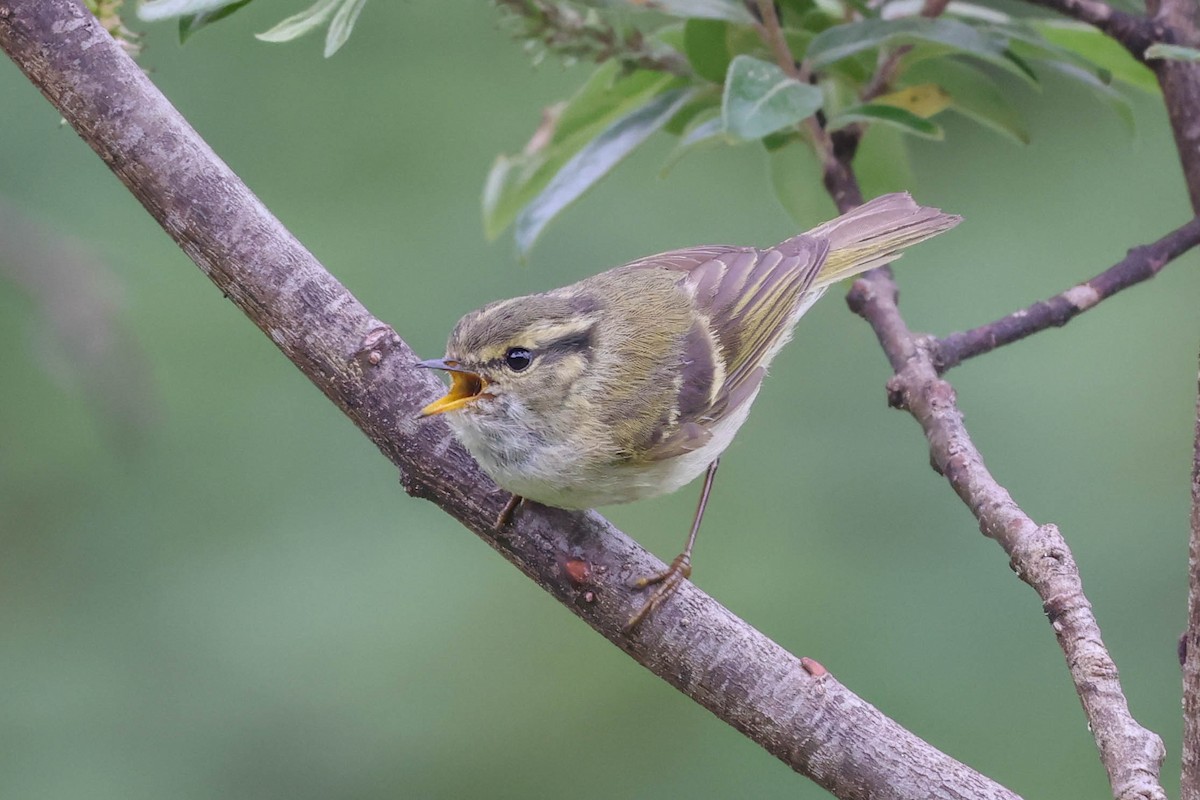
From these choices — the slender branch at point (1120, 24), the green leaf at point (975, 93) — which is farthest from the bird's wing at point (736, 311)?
the slender branch at point (1120, 24)

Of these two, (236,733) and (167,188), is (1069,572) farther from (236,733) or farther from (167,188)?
(236,733)

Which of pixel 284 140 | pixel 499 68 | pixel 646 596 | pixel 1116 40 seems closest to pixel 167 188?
pixel 646 596

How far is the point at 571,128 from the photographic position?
8.29 ft

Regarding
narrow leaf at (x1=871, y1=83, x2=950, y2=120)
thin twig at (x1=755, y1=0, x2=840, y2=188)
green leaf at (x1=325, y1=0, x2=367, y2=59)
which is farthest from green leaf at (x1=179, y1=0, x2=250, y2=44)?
narrow leaf at (x1=871, y1=83, x2=950, y2=120)

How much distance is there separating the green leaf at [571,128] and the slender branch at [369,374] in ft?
2.77

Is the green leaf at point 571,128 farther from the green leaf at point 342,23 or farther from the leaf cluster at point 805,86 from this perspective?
the green leaf at point 342,23

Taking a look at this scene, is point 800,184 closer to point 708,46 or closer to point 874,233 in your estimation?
point 874,233

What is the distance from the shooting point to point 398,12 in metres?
5.18

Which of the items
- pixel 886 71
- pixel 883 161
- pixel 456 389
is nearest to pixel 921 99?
pixel 886 71

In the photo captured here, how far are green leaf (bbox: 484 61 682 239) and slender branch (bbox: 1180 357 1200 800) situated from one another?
1357 mm

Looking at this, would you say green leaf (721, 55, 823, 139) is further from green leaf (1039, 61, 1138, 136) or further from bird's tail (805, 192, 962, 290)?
green leaf (1039, 61, 1138, 136)

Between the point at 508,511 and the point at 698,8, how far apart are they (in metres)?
0.94

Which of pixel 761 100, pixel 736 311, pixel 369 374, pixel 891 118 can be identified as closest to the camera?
pixel 369 374

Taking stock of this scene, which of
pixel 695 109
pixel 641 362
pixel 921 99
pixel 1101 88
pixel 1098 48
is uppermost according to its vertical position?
pixel 1098 48
